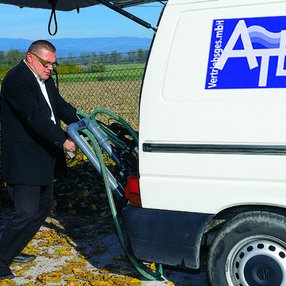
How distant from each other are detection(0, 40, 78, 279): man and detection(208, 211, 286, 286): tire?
1.51 meters

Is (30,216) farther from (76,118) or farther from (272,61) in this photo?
(272,61)

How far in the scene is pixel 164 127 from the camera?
3.59m

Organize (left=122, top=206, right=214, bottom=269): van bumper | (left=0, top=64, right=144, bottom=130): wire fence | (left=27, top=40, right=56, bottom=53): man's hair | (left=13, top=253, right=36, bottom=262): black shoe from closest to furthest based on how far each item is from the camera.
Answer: (left=122, top=206, right=214, bottom=269): van bumper < (left=27, top=40, right=56, bottom=53): man's hair < (left=13, top=253, right=36, bottom=262): black shoe < (left=0, top=64, right=144, bottom=130): wire fence

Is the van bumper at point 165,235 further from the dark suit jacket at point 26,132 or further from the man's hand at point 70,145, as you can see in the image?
the dark suit jacket at point 26,132

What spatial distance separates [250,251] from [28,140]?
6.83 feet

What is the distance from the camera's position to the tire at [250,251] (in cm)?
348

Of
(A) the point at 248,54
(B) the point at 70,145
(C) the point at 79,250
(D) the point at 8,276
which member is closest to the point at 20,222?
(D) the point at 8,276

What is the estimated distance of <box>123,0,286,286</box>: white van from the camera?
10.9 ft

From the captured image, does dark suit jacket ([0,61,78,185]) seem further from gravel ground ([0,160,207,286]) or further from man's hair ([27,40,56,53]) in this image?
gravel ground ([0,160,207,286])

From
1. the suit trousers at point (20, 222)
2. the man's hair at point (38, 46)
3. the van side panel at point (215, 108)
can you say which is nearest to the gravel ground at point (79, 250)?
the suit trousers at point (20, 222)

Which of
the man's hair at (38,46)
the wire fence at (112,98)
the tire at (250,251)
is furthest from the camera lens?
the wire fence at (112,98)

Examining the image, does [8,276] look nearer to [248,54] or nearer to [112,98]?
[248,54]

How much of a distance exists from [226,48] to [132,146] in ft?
4.59

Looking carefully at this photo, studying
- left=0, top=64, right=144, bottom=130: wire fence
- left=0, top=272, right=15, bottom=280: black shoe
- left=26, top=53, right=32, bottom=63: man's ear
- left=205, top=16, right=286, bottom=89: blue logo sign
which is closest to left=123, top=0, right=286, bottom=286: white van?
left=205, top=16, right=286, bottom=89: blue logo sign
